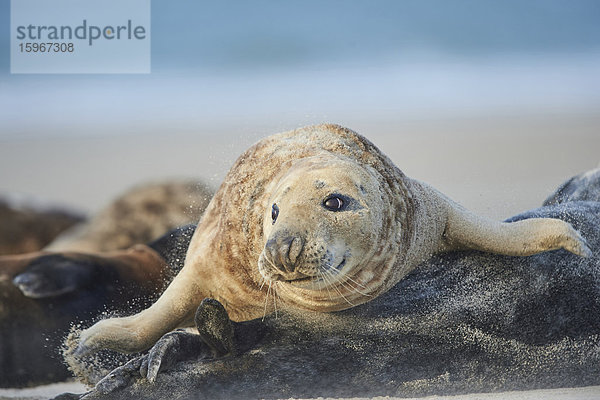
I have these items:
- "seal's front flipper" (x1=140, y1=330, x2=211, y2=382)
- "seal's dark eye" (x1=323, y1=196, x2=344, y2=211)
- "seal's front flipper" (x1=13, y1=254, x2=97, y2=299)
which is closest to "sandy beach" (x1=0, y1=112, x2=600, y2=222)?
"seal's front flipper" (x1=13, y1=254, x2=97, y2=299)

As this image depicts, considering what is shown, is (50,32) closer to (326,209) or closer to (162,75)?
(162,75)

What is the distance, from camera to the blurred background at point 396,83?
2.88 metres

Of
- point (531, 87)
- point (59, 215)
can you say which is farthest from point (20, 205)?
point (531, 87)

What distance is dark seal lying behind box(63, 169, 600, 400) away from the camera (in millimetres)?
2578

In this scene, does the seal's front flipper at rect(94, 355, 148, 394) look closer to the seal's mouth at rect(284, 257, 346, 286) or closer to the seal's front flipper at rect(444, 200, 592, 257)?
the seal's mouth at rect(284, 257, 346, 286)

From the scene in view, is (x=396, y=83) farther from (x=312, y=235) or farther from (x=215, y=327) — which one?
(x=215, y=327)

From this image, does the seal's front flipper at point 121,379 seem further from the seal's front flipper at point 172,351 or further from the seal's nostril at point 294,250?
the seal's nostril at point 294,250

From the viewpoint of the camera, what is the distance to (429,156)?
111 inches

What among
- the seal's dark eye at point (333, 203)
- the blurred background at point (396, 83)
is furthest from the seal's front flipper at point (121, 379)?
the seal's dark eye at point (333, 203)

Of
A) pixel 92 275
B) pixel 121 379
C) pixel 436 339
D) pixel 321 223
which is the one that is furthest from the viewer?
pixel 92 275

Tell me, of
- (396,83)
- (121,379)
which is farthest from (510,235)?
(121,379)

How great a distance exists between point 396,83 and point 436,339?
1105 mm

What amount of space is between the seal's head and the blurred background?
2.05ft

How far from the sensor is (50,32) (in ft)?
9.97
